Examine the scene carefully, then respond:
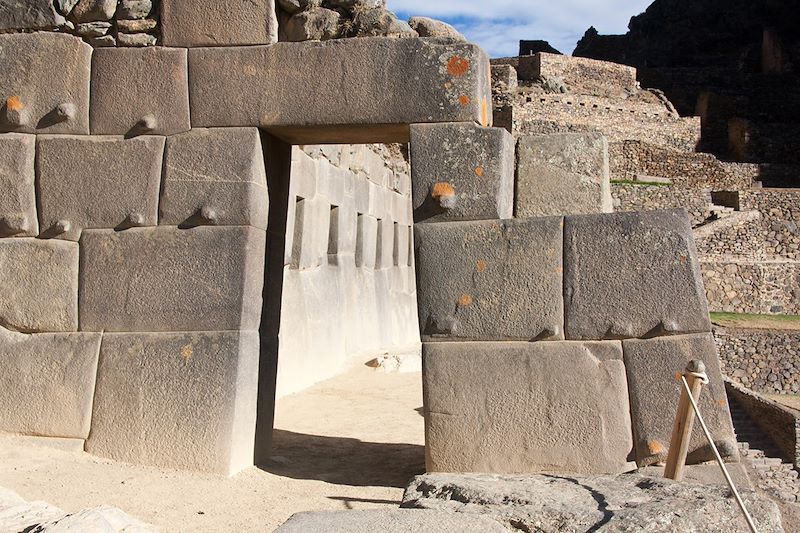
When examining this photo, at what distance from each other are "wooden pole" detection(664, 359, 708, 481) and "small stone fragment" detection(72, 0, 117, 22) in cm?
421

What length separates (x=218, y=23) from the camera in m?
5.73

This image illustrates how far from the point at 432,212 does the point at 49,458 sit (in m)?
2.75

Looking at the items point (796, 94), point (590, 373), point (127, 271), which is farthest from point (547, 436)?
point (796, 94)

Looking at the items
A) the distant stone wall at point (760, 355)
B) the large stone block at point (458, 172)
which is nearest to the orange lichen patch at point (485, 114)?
the large stone block at point (458, 172)

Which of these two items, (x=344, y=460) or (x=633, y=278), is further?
(x=344, y=460)

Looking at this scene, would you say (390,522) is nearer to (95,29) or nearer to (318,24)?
(318,24)

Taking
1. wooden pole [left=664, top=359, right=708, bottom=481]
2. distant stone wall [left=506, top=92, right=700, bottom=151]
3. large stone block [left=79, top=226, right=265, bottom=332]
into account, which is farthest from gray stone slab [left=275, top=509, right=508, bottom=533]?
distant stone wall [left=506, top=92, right=700, bottom=151]

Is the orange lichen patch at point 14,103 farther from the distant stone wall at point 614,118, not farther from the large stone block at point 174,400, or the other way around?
the distant stone wall at point 614,118

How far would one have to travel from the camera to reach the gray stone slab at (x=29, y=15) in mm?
5898

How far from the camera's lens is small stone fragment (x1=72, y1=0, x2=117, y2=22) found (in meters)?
5.85

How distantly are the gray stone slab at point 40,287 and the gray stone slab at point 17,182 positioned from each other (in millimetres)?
161

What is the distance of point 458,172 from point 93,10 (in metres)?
2.64

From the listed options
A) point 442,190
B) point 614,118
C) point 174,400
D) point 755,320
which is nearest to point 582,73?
point 614,118

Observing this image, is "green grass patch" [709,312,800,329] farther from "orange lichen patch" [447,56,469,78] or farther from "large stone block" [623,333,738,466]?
"orange lichen patch" [447,56,469,78]
